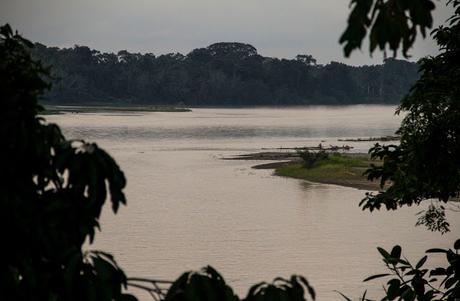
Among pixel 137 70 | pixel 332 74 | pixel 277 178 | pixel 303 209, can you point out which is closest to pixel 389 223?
pixel 303 209

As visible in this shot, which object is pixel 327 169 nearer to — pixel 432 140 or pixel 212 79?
pixel 432 140

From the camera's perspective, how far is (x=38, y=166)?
3.50m

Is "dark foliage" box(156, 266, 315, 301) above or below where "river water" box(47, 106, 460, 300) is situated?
above

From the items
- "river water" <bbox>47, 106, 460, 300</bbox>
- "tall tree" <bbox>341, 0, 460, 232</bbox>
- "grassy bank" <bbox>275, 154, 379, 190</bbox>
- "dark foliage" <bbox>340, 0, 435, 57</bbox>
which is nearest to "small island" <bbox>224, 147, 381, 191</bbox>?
"grassy bank" <bbox>275, 154, 379, 190</bbox>

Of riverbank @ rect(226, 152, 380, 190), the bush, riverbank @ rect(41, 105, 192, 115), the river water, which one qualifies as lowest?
riverbank @ rect(41, 105, 192, 115)

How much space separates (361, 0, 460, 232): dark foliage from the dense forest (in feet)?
437

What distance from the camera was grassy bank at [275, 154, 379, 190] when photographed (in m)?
41.8

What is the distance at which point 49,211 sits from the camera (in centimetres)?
340

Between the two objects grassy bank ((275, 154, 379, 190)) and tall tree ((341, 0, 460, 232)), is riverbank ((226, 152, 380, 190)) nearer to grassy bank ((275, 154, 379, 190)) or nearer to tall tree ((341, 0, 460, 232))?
grassy bank ((275, 154, 379, 190))

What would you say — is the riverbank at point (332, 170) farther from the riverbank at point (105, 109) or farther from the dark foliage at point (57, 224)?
the riverbank at point (105, 109)

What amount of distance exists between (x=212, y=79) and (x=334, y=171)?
4685 inches

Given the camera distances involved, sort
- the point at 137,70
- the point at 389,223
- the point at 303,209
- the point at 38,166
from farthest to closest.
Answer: the point at 137,70, the point at 303,209, the point at 389,223, the point at 38,166

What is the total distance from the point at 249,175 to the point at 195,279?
41.7 meters

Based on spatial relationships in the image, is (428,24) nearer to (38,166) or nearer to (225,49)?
(38,166)
